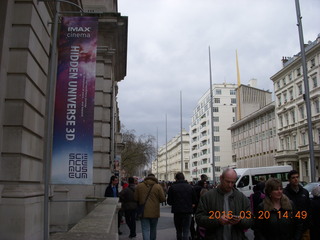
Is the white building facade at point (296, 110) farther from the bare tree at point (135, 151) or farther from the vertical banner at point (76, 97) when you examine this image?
the vertical banner at point (76, 97)

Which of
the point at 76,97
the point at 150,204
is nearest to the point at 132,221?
the point at 150,204

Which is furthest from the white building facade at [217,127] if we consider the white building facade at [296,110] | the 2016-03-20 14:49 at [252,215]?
the 2016-03-20 14:49 at [252,215]

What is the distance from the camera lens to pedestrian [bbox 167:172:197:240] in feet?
28.2

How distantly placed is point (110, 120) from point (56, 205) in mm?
5418

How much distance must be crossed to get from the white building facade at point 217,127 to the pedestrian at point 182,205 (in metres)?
90.7

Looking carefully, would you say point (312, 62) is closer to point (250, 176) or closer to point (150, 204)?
point (250, 176)

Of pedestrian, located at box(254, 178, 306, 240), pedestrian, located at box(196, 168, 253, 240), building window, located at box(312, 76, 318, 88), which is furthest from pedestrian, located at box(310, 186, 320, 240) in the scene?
building window, located at box(312, 76, 318, 88)

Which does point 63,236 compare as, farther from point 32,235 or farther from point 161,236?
point 161,236

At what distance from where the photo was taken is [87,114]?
7.93 metres

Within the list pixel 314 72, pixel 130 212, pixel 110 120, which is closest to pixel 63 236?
pixel 130 212

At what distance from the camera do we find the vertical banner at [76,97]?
7.59 meters

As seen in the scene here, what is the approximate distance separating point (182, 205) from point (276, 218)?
4257 millimetres

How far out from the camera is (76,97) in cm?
781

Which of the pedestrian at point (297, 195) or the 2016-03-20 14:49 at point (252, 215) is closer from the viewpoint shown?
the 2016-03-20 14:49 at point (252, 215)
